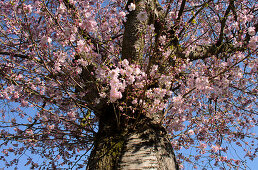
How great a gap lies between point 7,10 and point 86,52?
280cm

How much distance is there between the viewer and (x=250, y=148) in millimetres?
5098

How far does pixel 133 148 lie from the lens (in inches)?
87.6

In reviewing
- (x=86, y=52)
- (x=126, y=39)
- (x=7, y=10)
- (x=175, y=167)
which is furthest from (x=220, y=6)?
(x=7, y=10)

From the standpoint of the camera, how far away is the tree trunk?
82.4 inches

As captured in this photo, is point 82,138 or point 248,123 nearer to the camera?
point 82,138

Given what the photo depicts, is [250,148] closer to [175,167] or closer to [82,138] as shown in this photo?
[175,167]

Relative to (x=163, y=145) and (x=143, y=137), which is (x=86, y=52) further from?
(x=163, y=145)

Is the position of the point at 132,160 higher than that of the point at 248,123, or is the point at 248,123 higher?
the point at 132,160

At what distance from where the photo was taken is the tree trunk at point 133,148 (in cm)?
209

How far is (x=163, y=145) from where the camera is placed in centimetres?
233

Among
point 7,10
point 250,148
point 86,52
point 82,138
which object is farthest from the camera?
point 250,148

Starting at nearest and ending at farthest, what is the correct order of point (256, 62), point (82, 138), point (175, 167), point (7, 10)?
point (175, 167) → point (256, 62) → point (82, 138) → point (7, 10)

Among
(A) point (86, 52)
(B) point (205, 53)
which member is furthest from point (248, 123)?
(A) point (86, 52)

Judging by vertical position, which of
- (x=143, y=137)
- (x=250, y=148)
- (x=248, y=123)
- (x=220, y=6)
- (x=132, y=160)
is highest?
(x=220, y=6)
